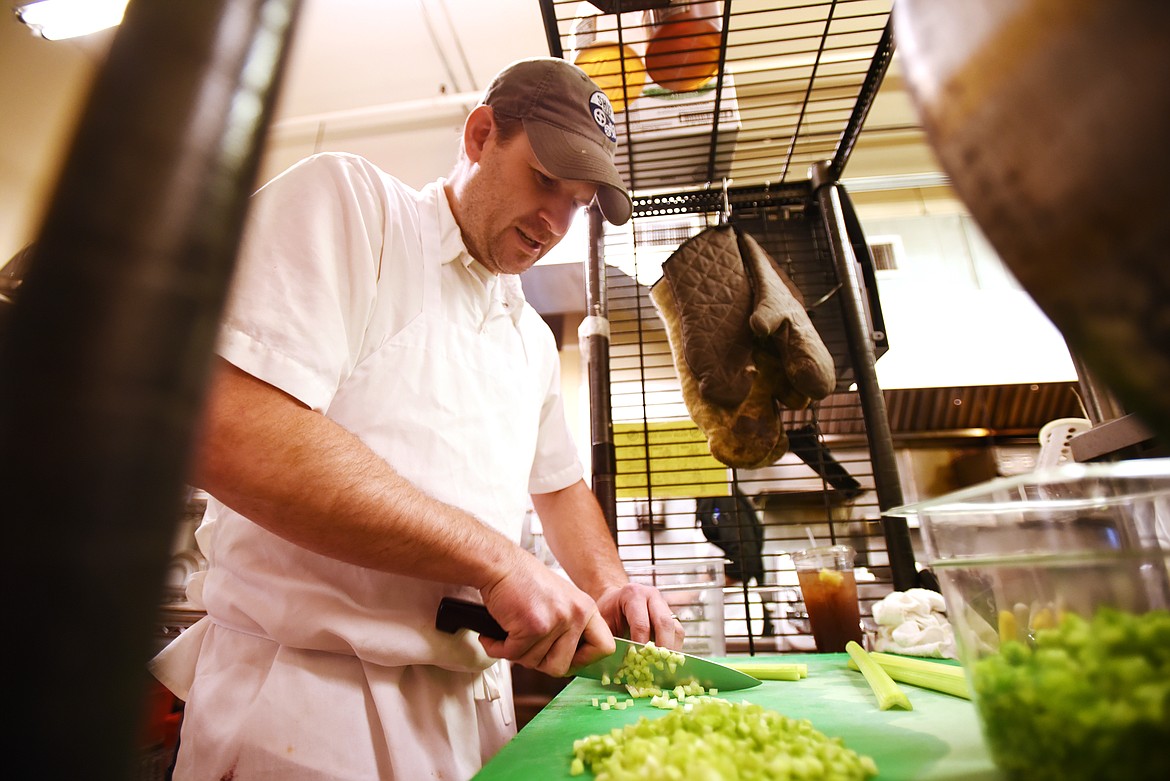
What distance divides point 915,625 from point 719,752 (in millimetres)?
822

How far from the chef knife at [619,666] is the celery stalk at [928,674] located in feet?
0.70

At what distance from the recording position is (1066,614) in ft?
1.32

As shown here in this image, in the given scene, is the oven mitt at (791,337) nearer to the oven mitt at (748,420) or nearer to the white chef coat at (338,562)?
the oven mitt at (748,420)

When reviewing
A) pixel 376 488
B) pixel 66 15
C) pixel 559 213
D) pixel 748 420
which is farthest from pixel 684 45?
pixel 66 15

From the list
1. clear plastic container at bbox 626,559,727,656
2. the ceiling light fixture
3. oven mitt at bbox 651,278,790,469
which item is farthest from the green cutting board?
the ceiling light fixture

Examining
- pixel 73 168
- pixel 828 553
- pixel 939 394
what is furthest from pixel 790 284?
pixel 939 394

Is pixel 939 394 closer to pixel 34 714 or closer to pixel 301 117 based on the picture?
pixel 34 714

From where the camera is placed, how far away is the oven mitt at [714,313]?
55.1 inches

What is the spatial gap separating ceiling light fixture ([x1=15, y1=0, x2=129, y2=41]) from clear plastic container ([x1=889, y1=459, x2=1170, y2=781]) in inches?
118

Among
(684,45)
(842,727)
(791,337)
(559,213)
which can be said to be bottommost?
(842,727)

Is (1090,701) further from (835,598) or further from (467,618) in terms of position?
(835,598)

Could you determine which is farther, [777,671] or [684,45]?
[684,45]

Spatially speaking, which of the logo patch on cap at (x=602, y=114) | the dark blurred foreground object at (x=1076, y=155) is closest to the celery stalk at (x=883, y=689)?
the dark blurred foreground object at (x=1076, y=155)

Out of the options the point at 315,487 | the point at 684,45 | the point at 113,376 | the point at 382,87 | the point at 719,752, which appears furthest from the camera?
the point at 382,87
